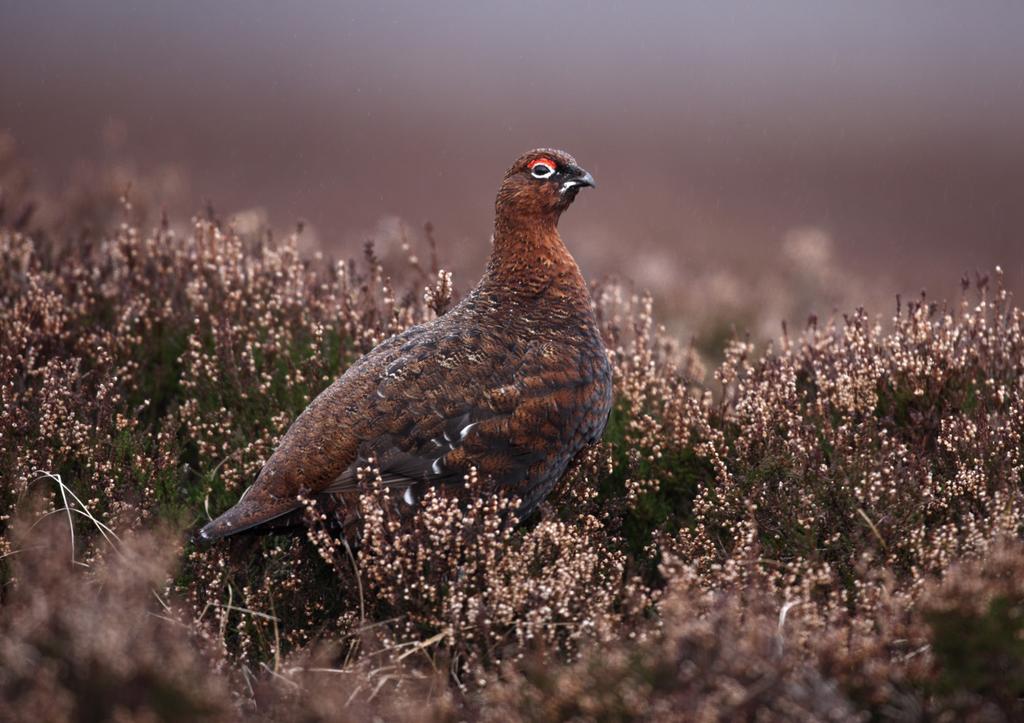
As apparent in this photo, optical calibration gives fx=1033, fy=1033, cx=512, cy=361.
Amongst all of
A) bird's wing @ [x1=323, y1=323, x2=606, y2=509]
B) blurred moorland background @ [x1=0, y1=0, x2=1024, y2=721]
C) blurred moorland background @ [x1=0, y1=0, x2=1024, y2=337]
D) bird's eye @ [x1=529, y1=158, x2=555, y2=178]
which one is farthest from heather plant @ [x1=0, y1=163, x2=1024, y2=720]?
blurred moorland background @ [x1=0, y1=0, x2=1024, y2=337]

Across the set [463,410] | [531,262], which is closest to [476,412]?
[463,410]

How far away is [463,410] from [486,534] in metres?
0.62

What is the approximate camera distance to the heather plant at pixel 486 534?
8.07ft

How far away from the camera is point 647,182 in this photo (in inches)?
740

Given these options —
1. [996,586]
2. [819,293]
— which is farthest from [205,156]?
[996,586]

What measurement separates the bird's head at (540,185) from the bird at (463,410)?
31 centimetres

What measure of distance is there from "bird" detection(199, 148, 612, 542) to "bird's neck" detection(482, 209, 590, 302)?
0.5 inches

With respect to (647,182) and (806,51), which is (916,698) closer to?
(647,182)

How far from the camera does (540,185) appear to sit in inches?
179

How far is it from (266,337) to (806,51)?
29147 mm

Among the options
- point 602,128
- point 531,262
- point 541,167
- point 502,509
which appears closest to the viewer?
point 502,509

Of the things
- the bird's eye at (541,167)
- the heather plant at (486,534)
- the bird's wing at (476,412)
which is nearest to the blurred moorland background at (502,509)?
the heather plant at (486,534)

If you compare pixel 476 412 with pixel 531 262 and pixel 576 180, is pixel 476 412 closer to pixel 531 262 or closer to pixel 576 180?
pixel 531 262

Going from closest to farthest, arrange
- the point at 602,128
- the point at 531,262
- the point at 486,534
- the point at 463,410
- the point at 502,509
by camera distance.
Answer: the point at 486,534, the point at 502,509, the point at 463,410, the point at 531,262, the point at 602,128
